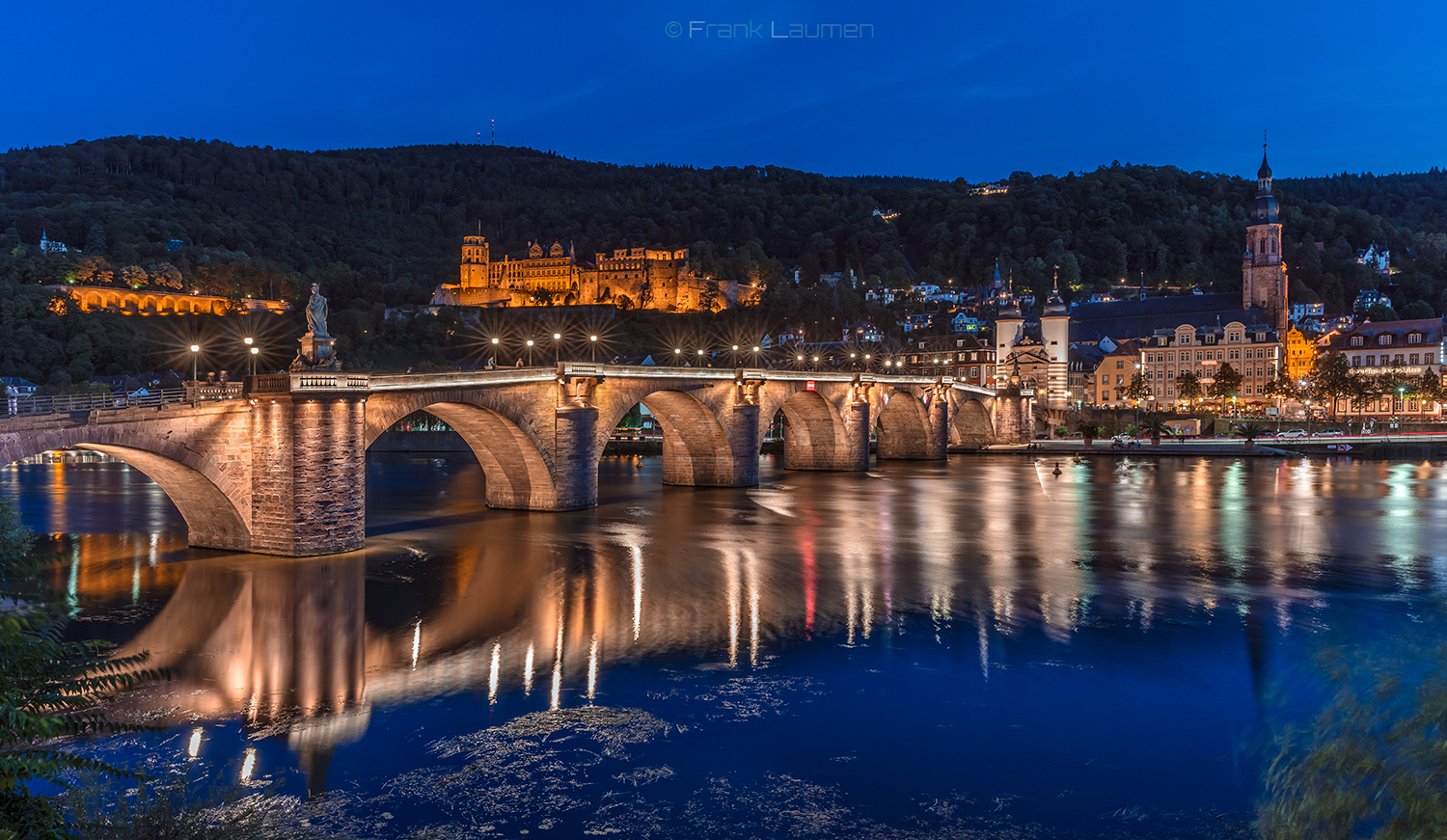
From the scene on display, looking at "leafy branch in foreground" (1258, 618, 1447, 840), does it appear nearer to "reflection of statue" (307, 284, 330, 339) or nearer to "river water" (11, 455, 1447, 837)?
"river water" (11, 455, 1447, 837)

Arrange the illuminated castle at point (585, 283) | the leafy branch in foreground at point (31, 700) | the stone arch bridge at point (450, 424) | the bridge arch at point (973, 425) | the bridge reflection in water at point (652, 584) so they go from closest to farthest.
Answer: the leafy branch in foreground at point (31, 700), the bridge reflection in water at point (652, 584), the stone arch bridge at point (450, 424), the bridge arch at point (973, 425), the illuminated castle at point (585, 283)

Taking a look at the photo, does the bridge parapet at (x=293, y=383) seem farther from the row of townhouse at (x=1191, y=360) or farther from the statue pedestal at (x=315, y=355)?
the row of townhouse at (x=1191, y=360)

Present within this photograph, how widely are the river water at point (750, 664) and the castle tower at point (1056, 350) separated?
A: 6338cm

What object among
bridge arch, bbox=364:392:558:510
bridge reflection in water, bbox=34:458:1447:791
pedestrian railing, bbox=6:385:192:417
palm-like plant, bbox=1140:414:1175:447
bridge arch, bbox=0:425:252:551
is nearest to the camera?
bridge reflection in water, bbox=34:458:1447:791

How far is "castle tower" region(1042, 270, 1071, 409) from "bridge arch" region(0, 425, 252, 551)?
276ft

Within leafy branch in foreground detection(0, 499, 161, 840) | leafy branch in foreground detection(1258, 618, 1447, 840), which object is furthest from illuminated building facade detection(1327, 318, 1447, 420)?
leafy branch in foreground detection(0, 499, 161, 840)

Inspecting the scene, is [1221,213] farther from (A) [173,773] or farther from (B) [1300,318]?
(A) [173,773]

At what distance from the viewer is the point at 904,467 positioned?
63.7m

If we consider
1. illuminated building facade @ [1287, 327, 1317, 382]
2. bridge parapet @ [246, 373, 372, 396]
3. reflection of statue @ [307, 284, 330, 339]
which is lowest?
bridge parapet @ [246, 373, 372, 396]

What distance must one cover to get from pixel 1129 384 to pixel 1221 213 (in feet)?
238

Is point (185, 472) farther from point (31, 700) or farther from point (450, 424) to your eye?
point (31, 700)

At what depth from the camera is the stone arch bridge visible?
76.7 ft

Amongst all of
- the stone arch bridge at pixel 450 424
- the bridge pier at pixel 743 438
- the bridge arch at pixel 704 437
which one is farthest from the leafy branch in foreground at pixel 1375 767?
the bridge pier at pixel 743 438

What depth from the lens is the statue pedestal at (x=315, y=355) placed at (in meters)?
25.1
